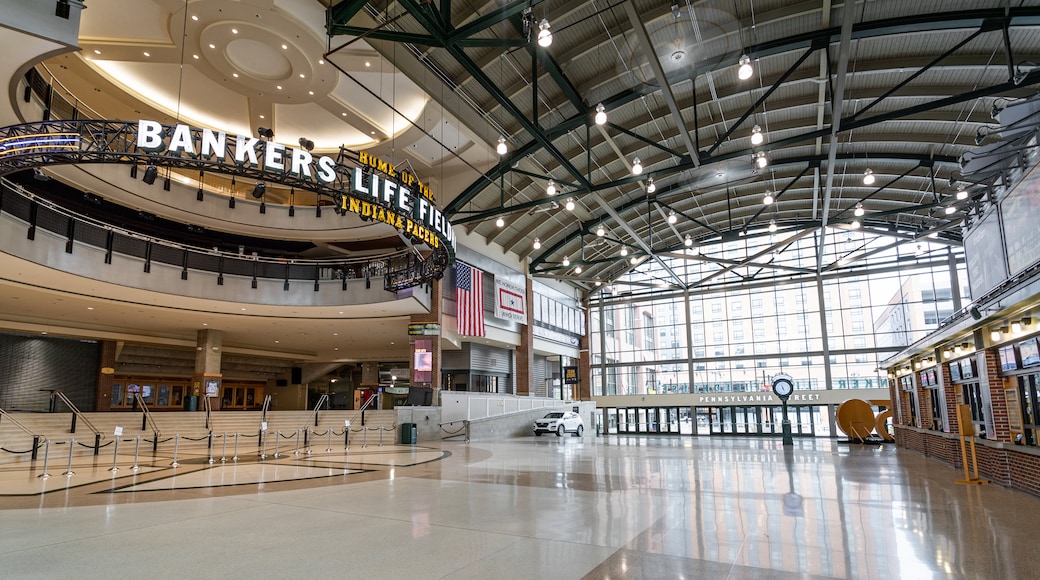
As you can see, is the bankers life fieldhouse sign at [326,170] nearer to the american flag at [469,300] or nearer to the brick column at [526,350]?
the american flag at [469,300]

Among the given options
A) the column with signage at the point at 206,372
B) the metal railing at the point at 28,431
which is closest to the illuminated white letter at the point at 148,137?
the metal railing at the point at 28,431

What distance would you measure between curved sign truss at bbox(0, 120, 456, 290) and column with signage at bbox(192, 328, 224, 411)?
1677 cm

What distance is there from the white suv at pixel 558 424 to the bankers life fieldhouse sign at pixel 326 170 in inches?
639

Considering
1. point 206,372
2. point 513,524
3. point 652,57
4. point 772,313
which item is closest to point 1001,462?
point 513,524

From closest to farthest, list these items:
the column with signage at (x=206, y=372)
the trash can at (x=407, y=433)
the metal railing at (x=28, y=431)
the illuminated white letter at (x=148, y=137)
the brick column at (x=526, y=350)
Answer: the illuminated white letter at (x=148, y=137) → the metal railing at (x=28, y=431) → the trash can at (x=407, y=433) → the column with signage at (x=206, y=372) → the brick column at (x=526, y=350)

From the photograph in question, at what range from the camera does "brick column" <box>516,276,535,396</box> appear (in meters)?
33.4

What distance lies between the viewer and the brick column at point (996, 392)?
32.2ft

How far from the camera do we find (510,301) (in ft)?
104

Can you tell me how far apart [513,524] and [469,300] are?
2138 centimetres

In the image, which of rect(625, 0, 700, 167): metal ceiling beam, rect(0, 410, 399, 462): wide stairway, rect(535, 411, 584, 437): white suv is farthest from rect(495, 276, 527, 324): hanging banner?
rect(625, 0, 700, 167): metal ceiling beam

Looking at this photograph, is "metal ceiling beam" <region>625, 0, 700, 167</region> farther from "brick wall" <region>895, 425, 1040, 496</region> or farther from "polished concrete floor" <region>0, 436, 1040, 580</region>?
"brick wall" <region>895, 425, 1040, 496</region>

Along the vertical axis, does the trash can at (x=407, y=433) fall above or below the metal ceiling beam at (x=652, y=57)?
below

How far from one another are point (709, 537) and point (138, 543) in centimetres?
593

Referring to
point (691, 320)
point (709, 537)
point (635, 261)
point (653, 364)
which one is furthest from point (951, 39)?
point (653, 364)
